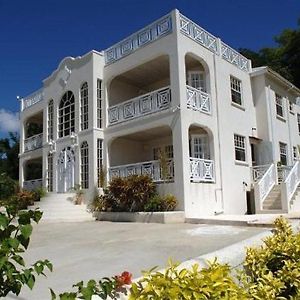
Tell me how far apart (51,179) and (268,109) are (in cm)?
1404

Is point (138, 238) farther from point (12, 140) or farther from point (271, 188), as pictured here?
point (12, 140)

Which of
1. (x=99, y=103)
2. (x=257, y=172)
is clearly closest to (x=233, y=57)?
(x=257, y=172)

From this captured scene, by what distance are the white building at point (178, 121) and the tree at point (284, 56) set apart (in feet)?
46.2

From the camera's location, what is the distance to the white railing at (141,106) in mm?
16969

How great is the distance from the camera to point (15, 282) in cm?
232

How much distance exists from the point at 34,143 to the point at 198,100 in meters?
14.0

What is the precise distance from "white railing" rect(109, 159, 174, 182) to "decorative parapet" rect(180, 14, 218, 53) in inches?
243

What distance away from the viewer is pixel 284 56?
39.7 meters

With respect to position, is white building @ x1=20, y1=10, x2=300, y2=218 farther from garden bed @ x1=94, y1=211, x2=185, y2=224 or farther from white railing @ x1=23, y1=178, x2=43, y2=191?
garden bed @ x1=94, y1=211, x2=185, y2=224

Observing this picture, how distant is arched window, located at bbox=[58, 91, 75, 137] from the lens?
2182cm

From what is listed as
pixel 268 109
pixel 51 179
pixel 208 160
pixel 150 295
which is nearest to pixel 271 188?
pixel 208 160

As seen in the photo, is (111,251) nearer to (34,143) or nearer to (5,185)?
(5,185)

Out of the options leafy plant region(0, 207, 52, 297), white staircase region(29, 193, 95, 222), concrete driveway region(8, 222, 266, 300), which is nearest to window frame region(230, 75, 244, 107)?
concrete driveway region(8, 222, 266, 300)

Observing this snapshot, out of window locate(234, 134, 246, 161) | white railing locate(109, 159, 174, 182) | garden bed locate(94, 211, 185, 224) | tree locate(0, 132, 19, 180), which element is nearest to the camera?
garden bed locate(94, 211, 185, 224)
